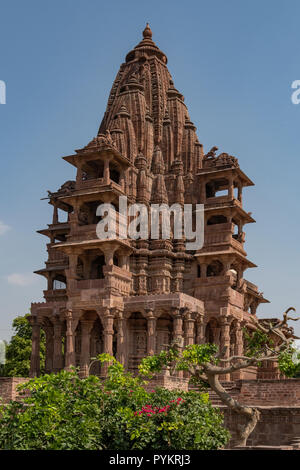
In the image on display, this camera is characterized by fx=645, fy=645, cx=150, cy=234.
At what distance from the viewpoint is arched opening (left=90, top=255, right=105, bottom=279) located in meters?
37.6

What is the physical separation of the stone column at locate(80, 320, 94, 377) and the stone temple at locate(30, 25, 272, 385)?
6cm

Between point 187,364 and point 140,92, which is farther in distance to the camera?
point 140,92

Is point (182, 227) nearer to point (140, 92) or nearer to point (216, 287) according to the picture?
point (216, 287)

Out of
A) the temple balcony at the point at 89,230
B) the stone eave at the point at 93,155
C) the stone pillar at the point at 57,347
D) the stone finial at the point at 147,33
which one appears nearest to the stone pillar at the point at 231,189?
the stone eave at the point at 93,155

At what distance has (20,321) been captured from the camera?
49.6 metres

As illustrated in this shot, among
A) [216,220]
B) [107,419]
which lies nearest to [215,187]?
[216,220]

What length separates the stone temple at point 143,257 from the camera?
3425 cm

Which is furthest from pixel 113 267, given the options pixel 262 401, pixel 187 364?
pixel 187 364

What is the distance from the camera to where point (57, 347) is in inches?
1422

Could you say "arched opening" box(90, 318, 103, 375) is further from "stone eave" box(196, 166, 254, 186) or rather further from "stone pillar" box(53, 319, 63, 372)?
"stone eave" box(196, 166, 254, 186)

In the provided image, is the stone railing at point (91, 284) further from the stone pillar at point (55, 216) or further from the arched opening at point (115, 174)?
the stone pillar at point (55, 216)

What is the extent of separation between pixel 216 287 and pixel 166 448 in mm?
21251

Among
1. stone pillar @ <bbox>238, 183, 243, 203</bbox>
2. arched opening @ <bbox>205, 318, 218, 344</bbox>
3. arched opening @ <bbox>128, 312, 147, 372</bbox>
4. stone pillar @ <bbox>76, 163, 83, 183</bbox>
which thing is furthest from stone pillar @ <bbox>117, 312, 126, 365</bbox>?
stone pillar @ <bbox>238, 183, 243, 203</bbox>

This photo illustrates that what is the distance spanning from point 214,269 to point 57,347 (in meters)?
10.8
